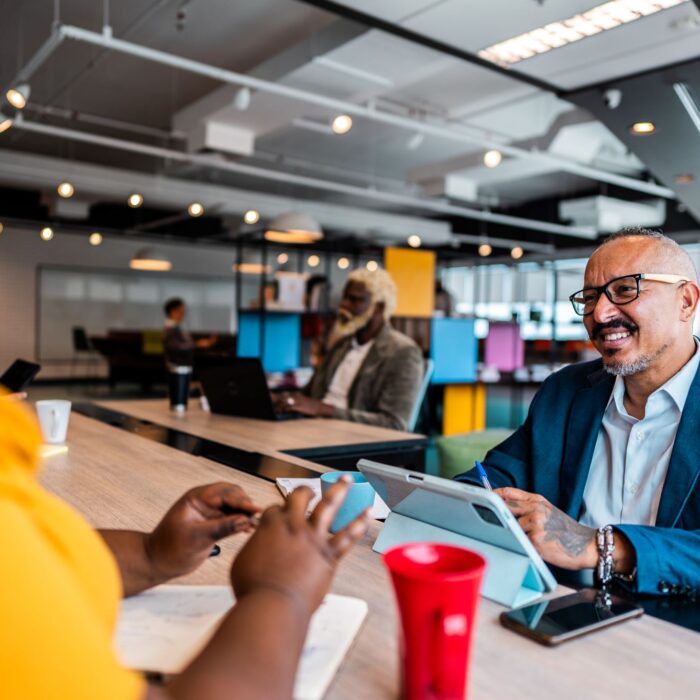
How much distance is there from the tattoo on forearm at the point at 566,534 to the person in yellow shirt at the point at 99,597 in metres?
0.60

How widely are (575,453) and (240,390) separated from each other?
1.62 metres

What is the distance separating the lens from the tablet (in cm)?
94

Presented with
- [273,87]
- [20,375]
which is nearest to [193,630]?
[20,375]

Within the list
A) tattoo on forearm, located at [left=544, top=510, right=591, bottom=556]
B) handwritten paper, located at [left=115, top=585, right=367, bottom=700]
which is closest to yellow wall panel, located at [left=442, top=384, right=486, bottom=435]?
tattoo on forearm, located at [left=544, top=510, right=591, bottom=556]

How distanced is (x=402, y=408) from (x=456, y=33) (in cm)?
313

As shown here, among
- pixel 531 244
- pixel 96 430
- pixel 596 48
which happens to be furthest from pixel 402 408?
pixel 531 244

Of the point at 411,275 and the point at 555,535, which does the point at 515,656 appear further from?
the point at 411,275

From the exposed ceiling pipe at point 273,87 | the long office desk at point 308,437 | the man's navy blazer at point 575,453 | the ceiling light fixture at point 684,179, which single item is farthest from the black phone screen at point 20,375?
the ceiling light fixture at point 684,179

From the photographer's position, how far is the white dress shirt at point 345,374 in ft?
12.6

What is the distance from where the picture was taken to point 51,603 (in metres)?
0.47

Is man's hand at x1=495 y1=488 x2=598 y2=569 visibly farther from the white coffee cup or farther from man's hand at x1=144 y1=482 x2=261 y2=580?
the white coffee cup

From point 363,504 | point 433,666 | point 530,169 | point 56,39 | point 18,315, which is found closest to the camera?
point 433,666

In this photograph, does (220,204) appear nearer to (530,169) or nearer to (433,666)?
(530,169)

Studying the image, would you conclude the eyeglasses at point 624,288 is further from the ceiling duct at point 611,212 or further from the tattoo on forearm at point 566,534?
the ceiling duct at point 611,212
